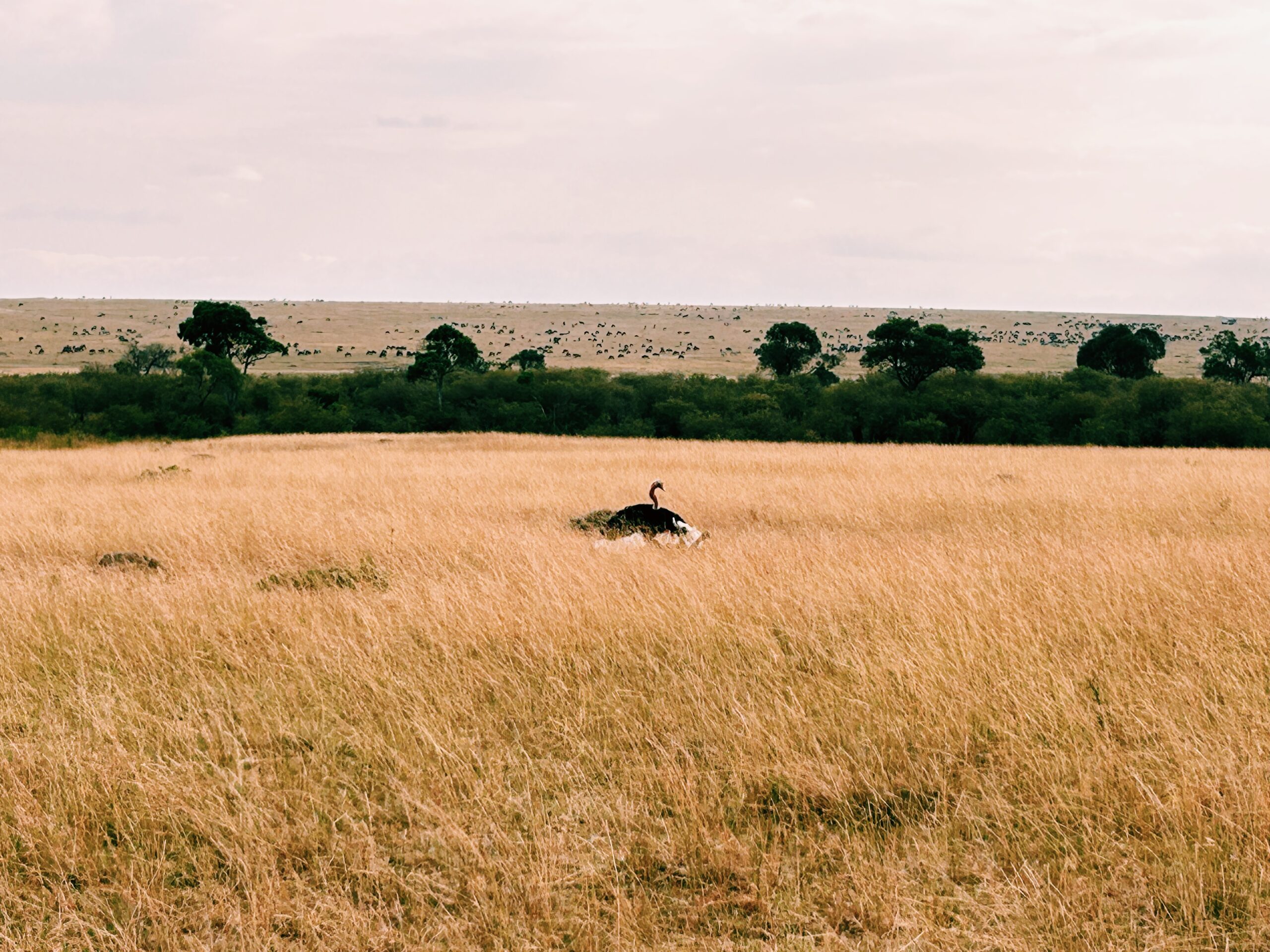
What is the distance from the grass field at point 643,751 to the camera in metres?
3.35

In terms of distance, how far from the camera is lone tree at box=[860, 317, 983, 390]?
170ft

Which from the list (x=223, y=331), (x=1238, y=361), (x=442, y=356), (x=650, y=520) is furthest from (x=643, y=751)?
(x=1238, y=361)

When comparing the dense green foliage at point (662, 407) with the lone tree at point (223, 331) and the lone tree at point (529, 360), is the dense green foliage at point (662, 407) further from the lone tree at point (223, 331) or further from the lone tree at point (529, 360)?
the lone tree at point (529, 360)

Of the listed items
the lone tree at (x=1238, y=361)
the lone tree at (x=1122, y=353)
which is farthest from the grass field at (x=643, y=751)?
the lone tree at (x=1122, y=353)

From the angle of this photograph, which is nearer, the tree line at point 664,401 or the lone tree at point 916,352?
the tree line at point 664,401

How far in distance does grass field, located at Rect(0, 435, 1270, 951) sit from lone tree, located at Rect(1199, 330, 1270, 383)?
2423 inches

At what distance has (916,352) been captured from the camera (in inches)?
2045

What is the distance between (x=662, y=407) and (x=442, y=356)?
48.1ft

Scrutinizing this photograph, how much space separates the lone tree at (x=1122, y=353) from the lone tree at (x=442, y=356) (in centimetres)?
4514

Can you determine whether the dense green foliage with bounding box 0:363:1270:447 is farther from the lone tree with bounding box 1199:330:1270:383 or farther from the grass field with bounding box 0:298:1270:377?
the grass field with bounding box 0:298:1270:377

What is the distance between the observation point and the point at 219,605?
24.7ft

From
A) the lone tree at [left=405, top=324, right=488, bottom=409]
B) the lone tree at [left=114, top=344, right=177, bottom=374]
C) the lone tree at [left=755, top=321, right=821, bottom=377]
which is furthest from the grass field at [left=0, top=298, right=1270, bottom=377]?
the lone tree at [left=405, top=324, right=488, bottom=409]

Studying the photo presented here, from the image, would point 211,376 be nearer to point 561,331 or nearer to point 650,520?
point 650,520

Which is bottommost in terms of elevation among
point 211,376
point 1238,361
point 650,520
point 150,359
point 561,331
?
point 650,520
